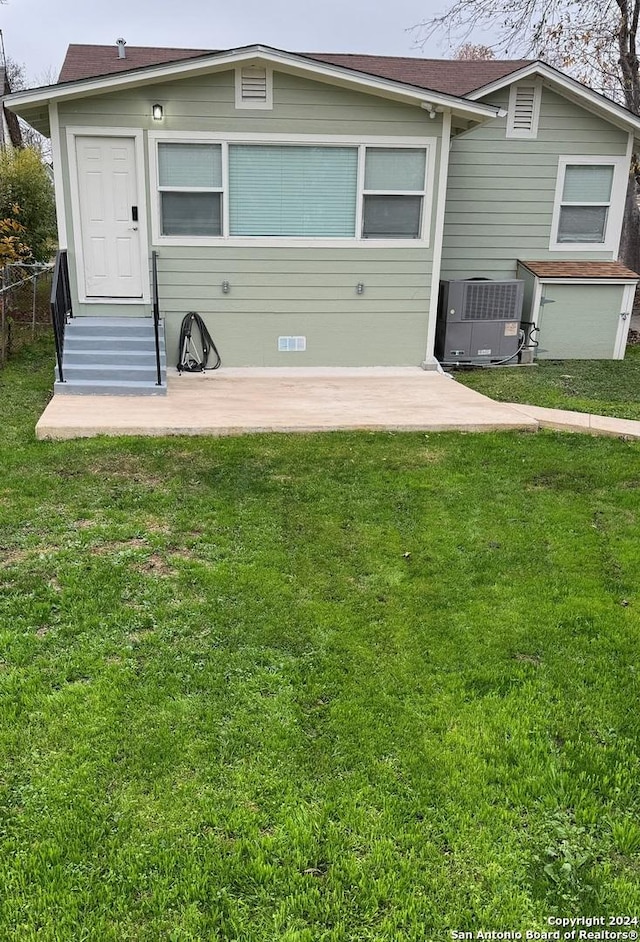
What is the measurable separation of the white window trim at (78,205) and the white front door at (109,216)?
4 cm

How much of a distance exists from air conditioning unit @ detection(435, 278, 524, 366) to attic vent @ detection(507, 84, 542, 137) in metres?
2.16

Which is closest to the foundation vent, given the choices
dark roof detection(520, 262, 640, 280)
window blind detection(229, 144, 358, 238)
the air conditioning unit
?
window blind detection(229, 144, 358, 238)

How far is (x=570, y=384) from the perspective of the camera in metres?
7.96

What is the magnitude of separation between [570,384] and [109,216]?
5.32 m

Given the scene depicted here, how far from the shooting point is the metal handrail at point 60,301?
6.47m

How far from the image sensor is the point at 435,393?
705 centimetres

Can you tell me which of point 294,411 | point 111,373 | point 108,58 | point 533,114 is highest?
point 108,58

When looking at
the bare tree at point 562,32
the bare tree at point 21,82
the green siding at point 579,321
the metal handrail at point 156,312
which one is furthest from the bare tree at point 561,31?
the bare tree at point 21,82

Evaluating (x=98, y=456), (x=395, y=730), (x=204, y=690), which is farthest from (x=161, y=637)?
(x=98, y=456)

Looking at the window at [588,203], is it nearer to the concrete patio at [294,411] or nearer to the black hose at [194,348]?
the concrete patio at [294,411]

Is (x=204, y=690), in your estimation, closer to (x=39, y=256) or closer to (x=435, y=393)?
(x=435, y=393)

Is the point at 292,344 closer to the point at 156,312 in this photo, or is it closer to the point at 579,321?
the point at 156,312

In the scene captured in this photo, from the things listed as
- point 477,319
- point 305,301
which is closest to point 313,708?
point 305,301

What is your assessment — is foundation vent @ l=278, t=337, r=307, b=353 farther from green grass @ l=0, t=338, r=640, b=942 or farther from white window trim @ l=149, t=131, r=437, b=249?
green grass @ l=0, t=338, r=640, b=942
